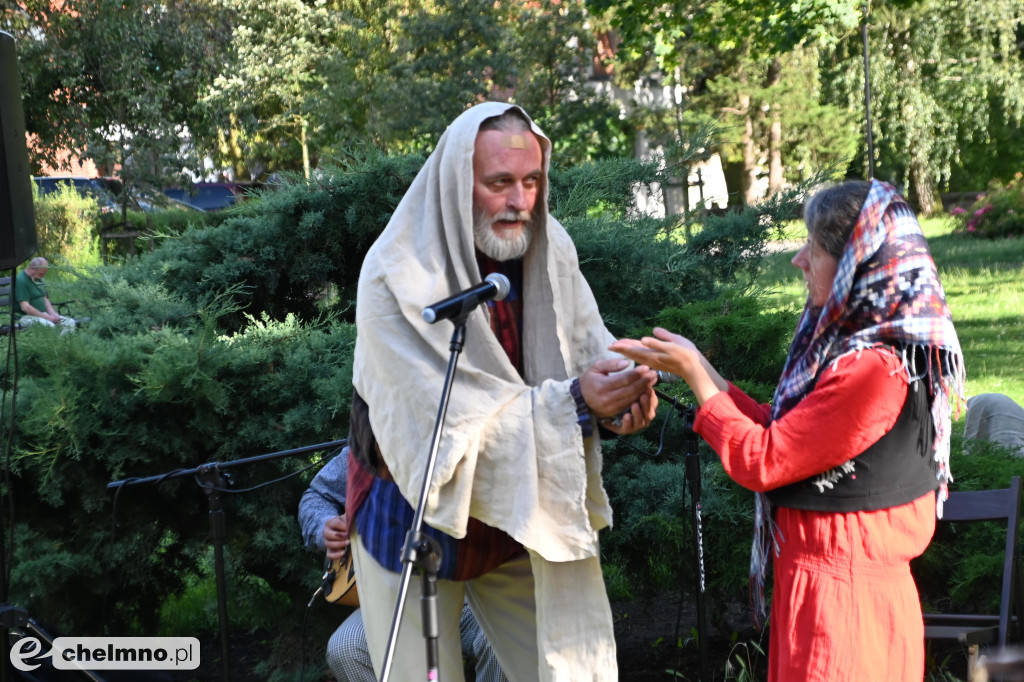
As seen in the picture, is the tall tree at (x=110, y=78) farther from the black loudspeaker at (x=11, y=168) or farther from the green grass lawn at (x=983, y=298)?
the black loudspeaker at (x=11, y=168)

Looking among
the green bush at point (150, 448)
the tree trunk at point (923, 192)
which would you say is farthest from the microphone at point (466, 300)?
the tree trunk at point (923, 192)

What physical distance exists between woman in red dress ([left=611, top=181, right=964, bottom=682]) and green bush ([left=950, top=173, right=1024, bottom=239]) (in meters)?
19.1

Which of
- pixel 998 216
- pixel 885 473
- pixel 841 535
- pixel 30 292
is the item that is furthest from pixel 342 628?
pixel 998 216

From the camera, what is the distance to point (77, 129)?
1738 cm

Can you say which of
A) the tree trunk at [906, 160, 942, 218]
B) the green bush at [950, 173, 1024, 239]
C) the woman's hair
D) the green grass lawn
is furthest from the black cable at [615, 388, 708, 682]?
the tree trunk at [906, 160, 942, 218]

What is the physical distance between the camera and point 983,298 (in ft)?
41.1

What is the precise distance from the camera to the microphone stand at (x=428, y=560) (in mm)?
1941

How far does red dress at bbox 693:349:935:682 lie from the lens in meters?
2.16

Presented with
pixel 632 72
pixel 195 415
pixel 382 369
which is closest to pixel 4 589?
pixel 195 415

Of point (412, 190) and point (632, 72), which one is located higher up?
point (632, 72)

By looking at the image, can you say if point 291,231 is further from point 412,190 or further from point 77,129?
point 77,129

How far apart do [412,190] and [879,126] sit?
869 inches

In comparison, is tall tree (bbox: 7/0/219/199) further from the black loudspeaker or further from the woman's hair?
the woman's hair

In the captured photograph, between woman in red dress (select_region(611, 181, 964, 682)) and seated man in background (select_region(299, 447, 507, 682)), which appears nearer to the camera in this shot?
woman in red dress (select_region(611, 181, 964, 682))
